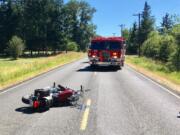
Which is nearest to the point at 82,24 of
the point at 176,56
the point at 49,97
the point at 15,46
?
the point at 15,46

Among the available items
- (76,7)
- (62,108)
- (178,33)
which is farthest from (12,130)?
(76,7)

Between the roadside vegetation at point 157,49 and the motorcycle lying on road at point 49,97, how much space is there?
34.3ft

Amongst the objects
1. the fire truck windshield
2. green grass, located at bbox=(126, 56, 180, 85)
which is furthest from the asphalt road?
the fire truck windshield

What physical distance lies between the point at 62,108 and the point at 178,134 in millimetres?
4770

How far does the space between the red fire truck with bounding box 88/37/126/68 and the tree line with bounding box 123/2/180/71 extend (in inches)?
348

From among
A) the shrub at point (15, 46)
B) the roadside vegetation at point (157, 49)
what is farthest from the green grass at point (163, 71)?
the shrub at point (15, 46)

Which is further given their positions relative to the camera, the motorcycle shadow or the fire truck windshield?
the fire truck windshield

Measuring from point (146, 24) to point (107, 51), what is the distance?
106 m

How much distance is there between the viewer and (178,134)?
8.98 m

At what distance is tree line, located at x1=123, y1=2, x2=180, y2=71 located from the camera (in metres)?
43.0

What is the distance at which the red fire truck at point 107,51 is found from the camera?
34.0 meters

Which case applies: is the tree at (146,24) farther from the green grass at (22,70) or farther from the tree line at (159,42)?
the green grass at (22,70)

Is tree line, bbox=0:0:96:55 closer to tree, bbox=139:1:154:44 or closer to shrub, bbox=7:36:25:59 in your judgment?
shrub, bbox=7:36:25:59

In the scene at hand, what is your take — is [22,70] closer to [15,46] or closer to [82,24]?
[15,46]
